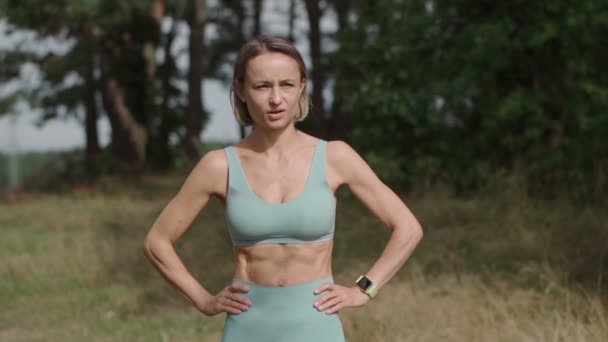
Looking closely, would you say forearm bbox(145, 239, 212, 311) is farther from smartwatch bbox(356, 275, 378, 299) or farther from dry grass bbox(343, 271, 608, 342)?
dry grass bbox(343, 271, 608, 342)

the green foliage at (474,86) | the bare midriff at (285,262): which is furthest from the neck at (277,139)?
the green foliage at (474,86)

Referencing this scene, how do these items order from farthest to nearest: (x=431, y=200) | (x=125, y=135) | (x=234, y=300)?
(x=125, y=135), (x=431, y=200), (x=234, y=300)

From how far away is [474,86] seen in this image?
11578 millimetres

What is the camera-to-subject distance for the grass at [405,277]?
219 inches

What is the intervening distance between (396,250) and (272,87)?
673 mm

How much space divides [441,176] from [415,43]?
205 cm

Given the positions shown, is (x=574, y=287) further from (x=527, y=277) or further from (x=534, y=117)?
(x=534, y=117)

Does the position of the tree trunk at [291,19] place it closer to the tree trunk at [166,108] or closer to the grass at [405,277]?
the tree trunk at [166,108]

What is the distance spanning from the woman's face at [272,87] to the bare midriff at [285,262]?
1.29ft

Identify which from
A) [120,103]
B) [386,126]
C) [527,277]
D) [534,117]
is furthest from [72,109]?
[527,277]

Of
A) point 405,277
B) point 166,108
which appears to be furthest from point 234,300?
point 166,108

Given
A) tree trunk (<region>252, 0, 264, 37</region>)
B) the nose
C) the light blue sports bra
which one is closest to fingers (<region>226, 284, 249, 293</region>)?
the light blue sports bra

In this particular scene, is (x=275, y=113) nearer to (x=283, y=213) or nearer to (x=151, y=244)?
(x=283, y=213)

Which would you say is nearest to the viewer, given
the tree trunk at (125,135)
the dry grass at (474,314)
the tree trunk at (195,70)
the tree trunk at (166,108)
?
the dry grass at (474,314)
